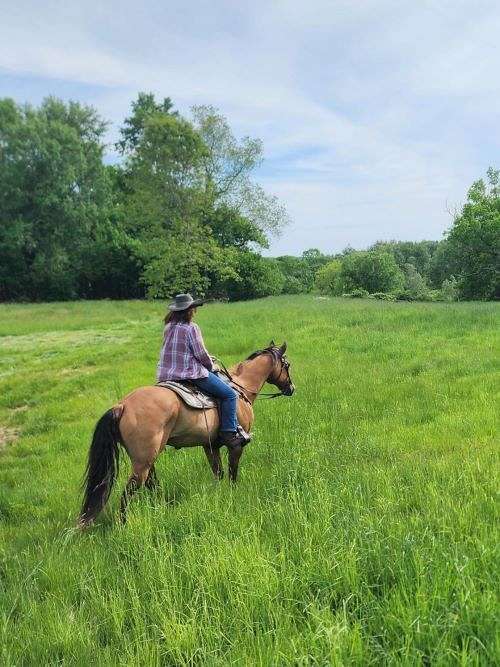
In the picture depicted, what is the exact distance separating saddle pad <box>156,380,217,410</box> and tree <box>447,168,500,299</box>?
5644 centimetres

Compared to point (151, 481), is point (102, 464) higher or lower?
higher

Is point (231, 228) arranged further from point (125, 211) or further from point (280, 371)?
point (280, 371)

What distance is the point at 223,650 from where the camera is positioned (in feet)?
9.58

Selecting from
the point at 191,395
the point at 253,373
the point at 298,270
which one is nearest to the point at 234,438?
the point at 191,395

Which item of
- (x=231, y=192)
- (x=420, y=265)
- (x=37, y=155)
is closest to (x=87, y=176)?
(x=37, y=155)

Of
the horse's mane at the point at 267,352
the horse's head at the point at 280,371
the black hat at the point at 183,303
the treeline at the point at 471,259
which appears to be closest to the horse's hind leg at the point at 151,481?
the black hat at the point at 183,303

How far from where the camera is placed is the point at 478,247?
188 ft

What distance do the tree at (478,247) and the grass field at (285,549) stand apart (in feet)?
171

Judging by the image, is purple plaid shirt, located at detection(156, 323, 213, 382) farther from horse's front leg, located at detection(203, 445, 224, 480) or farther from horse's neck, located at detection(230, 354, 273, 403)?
horse's neck, located at detection(230, 354, 273, 403)

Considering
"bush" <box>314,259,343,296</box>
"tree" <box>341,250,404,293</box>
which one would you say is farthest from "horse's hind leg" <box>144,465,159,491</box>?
"bush" <box>314,259,343,296</box>

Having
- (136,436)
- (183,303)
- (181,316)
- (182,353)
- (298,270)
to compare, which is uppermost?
(298,270)

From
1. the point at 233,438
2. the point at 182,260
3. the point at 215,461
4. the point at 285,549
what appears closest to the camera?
the point at 285,549

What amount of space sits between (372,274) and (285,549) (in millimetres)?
75429

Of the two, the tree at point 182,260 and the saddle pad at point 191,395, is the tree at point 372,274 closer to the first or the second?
the tree at point 182,260
